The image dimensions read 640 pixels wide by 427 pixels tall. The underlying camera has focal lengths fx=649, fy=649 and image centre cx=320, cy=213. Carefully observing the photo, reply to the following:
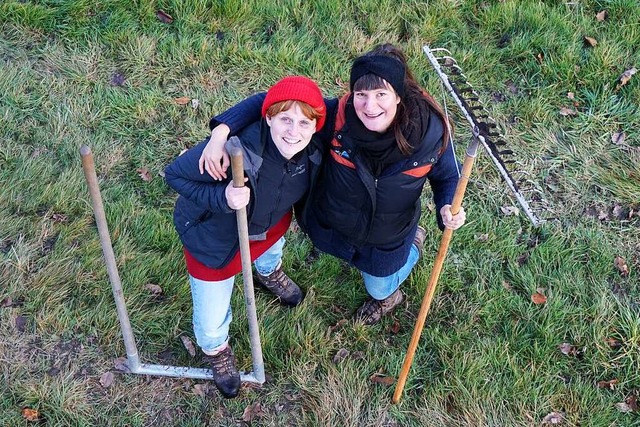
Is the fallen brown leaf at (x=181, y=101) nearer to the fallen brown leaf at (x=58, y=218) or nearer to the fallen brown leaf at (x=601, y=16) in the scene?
the fallen brown leaf at (x=58, y=218)

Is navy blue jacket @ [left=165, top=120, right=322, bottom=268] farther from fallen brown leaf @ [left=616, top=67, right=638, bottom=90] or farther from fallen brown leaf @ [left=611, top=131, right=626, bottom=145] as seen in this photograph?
fallen brown leaf @ [left=616, top=67, right=638, bottom=90]

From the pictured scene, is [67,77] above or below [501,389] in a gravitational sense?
above

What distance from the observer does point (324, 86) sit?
540cm

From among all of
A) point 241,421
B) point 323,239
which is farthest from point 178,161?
point 241,421

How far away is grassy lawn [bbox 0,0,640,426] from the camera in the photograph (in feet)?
12.6

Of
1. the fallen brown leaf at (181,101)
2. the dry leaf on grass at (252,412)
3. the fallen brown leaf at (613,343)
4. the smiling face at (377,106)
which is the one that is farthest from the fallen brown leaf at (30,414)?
the fallen brown leaf at (613,343)

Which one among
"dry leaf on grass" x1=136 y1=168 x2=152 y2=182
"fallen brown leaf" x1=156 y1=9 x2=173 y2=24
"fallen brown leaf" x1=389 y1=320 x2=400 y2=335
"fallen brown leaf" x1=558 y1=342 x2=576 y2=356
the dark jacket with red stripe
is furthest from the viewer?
"fallen brown leaf" x1=156 y1=9 x2=173 y2=24

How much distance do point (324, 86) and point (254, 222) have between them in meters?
2.52

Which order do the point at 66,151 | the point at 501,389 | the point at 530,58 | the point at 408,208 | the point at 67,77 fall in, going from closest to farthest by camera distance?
the point at 408,208
the point at 501,389
the point at 66,151
the point at 67,77
the point at 530,58

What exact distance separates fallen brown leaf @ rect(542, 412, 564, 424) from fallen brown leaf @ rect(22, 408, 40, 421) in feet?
9.47

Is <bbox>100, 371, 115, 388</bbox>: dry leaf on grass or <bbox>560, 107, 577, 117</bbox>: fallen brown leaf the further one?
<bbox>560, 107, 577, 117</bbox>: fallen brown leaf

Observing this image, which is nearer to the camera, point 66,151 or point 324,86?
point 66,151

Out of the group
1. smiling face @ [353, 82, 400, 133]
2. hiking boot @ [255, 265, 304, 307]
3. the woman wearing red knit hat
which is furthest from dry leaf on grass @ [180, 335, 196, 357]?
smiling face @ [353, 82, 400, 133]

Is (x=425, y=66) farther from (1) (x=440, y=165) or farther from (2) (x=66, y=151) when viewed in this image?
(2) (x=66, y=151)
